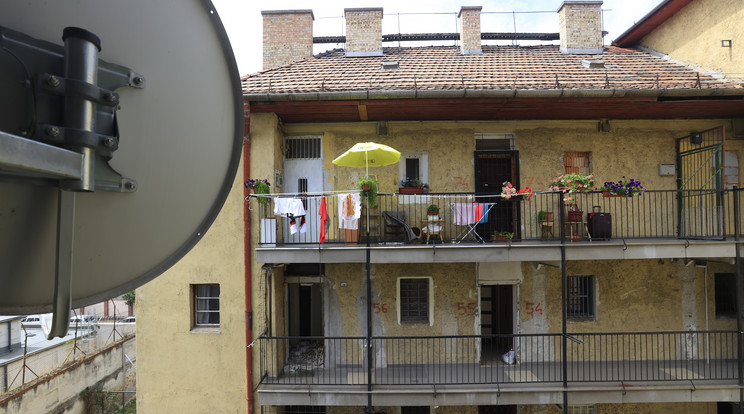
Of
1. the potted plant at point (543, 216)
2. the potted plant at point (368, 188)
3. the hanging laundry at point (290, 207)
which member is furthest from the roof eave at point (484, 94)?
the potted plant at point (543, 216)

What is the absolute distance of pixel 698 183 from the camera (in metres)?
9.57

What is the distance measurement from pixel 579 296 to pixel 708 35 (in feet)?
27.2

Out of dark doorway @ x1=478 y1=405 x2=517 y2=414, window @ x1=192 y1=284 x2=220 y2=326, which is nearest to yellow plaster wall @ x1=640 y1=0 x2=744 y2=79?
dark doorway @ x1=478 y1=405 x2=517 y2=414

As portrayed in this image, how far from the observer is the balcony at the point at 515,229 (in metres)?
8.11

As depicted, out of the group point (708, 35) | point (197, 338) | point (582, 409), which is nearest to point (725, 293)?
point (582, 409)

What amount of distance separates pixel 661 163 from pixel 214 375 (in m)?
12.6

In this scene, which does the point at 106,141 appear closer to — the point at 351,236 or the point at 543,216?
the point at 351,236

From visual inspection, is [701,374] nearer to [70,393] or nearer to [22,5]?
[22,5]

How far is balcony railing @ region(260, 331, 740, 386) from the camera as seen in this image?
859 cm

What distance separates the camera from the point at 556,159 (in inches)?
380

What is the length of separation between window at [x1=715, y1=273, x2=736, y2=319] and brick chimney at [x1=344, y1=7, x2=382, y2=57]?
11669 mm

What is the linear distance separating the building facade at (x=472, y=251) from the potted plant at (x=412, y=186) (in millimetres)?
52

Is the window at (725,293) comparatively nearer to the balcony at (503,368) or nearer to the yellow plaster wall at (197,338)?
the balcony at (503,368)

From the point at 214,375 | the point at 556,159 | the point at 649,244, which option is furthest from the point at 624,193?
the point at 214,375
